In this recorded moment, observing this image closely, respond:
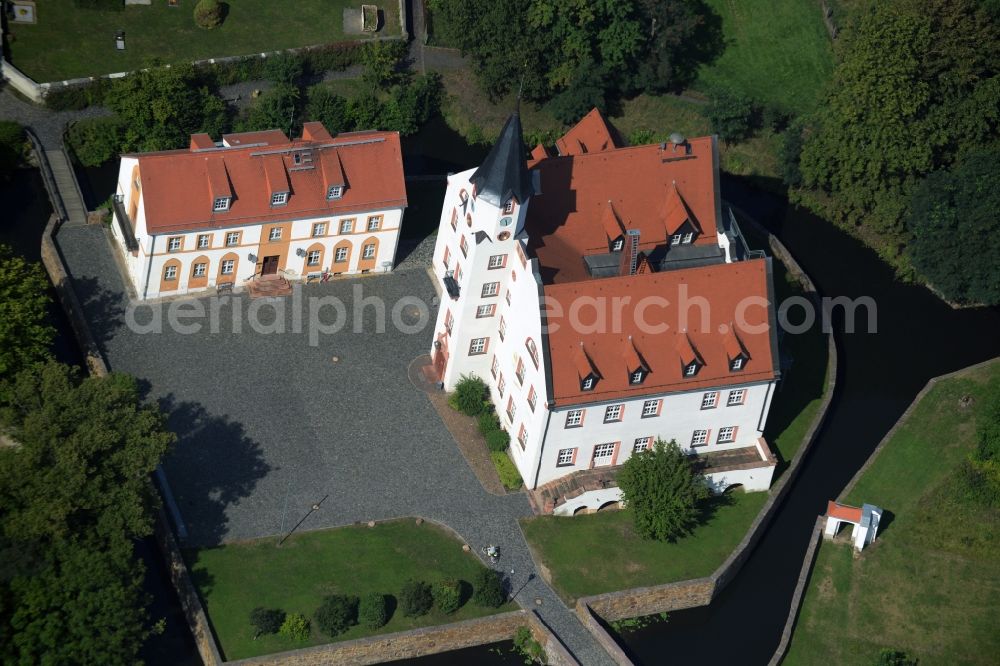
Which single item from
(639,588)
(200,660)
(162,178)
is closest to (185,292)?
(162,178)

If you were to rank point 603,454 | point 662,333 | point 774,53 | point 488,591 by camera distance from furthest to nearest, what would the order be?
1. point 774,53
2. point 603,454
3. point 662,333
4. point 488,591

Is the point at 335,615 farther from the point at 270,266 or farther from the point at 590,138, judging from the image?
the point at 590,138

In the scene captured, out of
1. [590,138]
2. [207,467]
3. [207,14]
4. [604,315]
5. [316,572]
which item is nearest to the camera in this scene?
[316,572]

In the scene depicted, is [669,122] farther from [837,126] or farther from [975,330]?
[975,330]

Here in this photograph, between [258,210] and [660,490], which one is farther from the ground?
[258,210]

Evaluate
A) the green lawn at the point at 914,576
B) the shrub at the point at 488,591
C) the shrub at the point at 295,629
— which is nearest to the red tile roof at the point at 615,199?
the shrub at the point at 488,591

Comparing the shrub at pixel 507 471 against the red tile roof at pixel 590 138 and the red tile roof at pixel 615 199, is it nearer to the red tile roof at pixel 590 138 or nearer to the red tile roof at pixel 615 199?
the red tile roof at pixel 615 199

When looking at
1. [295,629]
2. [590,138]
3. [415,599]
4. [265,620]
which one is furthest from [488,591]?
[590,138]
